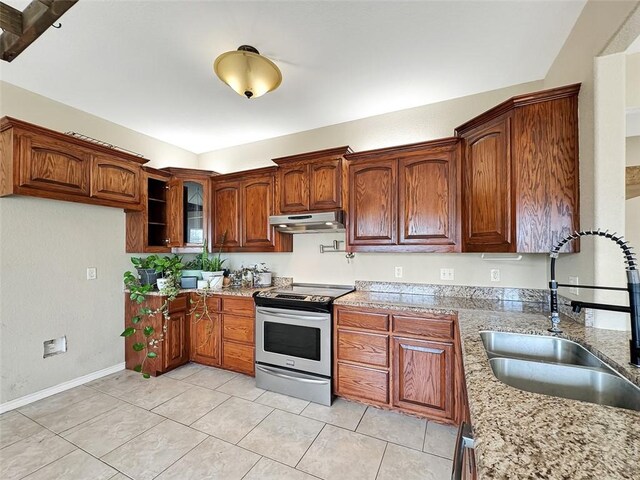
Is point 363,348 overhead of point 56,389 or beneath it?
overhead

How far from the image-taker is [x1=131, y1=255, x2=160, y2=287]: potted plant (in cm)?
309

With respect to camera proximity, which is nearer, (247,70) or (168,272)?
(247,70)

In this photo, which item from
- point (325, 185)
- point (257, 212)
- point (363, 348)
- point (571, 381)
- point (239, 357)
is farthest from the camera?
point (257, 212)

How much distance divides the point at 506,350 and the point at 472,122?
5.54ft

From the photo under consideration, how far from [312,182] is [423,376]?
2.03 meters

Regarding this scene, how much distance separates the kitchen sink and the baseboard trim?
12.0 ft

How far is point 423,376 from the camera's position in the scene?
210 cm

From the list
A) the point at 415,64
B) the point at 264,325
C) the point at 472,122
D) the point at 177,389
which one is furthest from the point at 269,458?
the point at 415,64

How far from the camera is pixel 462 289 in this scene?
2.51m

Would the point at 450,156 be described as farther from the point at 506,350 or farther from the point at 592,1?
the point at 506,350

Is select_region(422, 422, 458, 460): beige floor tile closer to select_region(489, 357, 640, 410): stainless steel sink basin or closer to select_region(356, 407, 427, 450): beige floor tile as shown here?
select_region(356, 407, 427, 450): beige floor tile

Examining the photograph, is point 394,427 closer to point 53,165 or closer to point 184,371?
point 184,371

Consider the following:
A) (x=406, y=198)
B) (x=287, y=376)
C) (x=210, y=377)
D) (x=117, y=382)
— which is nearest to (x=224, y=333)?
(x=210, y=377)

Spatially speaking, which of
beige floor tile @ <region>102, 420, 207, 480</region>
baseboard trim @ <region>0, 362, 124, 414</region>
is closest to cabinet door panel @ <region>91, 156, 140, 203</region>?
baseboard trim @ <region>0, 362, 124, 414</region>
